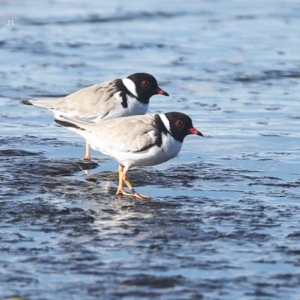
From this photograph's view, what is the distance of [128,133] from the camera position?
26.7 feet

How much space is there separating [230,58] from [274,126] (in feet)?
17.5

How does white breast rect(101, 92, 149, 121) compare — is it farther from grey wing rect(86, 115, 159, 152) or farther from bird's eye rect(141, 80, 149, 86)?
grey wing rect(86, 115, 159, 152)

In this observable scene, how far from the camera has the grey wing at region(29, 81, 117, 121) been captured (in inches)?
376

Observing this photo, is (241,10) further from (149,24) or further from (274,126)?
(274,126)

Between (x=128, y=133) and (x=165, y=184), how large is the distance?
0.76m

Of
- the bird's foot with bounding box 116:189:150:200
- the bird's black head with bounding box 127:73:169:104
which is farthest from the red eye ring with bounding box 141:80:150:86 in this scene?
the bird's foot with bounding box 116:189:150:200

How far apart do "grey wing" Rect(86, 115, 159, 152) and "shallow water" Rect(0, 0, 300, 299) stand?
482mm

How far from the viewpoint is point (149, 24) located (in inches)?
808

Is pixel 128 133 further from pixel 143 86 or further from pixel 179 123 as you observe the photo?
pixel 143 86

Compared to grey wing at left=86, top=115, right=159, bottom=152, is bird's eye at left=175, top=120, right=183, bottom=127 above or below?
above

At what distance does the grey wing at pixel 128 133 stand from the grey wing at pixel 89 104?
105 centimetres

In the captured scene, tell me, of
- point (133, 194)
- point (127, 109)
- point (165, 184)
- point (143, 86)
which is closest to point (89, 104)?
point (127, 109)

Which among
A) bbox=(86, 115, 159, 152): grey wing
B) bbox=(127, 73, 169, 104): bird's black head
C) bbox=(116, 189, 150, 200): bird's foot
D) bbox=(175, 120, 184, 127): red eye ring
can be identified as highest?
bbox=(127, 73, 169, 104): bird's black head

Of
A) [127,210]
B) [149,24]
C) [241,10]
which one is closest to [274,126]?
[127,210]
